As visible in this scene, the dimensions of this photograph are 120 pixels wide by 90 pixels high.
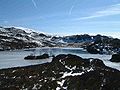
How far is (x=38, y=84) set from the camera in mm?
58875

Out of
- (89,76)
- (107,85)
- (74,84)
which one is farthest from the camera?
(89,76)

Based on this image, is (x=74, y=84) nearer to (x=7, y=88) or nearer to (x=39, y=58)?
(x=7, y=88)

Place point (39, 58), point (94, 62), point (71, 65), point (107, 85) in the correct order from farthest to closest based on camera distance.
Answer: point (39, 58), point (94, 62), point (71, 65), point (107, 85)

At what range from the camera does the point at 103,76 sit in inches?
2362

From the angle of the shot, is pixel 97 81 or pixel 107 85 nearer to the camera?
pixel 107 85

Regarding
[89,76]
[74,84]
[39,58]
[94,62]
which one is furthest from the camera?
[39,58]

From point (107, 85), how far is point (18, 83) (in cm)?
2179

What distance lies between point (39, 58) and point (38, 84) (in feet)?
365

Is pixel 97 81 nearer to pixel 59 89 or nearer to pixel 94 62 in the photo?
pixel 59 89

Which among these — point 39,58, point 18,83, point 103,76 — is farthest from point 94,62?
point 39,58

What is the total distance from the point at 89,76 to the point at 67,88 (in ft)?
30.3

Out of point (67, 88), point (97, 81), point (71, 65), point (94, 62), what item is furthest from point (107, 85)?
point (94, 62)

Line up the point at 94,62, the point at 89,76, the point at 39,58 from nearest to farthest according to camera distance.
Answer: the point at 89,76, the point at 94,62, the point at 39,58

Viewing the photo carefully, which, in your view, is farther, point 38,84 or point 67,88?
point 38,84
